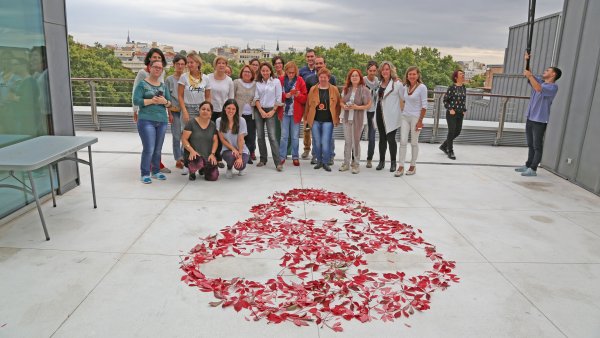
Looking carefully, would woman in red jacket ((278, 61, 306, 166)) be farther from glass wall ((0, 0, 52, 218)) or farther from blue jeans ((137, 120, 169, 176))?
glass wall ((0, 0, 52, 218))

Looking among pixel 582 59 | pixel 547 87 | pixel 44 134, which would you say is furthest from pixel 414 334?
pixel 582 59

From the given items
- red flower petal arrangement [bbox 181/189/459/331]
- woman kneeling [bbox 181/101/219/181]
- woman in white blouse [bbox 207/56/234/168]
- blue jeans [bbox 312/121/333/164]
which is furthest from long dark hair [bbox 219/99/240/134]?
red flower petal arrangement [bbox 181/189/459/331]

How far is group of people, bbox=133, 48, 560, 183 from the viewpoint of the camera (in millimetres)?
5379

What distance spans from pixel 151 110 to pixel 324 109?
2.34m

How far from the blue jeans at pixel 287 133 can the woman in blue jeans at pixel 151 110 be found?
1.77 meters

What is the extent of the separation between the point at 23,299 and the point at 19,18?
9.18 ft

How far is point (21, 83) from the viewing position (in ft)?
13.5

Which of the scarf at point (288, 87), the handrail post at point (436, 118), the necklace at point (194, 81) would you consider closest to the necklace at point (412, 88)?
the scarf at point (288, 87)

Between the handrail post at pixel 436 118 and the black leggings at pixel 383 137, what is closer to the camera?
the black leggings at pixel 383 137

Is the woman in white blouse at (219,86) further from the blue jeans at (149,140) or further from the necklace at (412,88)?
the necklace at (412,88)

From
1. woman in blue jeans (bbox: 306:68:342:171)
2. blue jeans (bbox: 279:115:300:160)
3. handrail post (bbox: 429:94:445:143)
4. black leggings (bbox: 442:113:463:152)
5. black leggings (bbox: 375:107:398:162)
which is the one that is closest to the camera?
woman in blue jeans (bbox: 306:68:342:171)

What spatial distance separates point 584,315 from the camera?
2713 millimetres

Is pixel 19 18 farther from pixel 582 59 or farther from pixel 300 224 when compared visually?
pixel 582 59

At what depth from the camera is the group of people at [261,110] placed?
5379 mm
